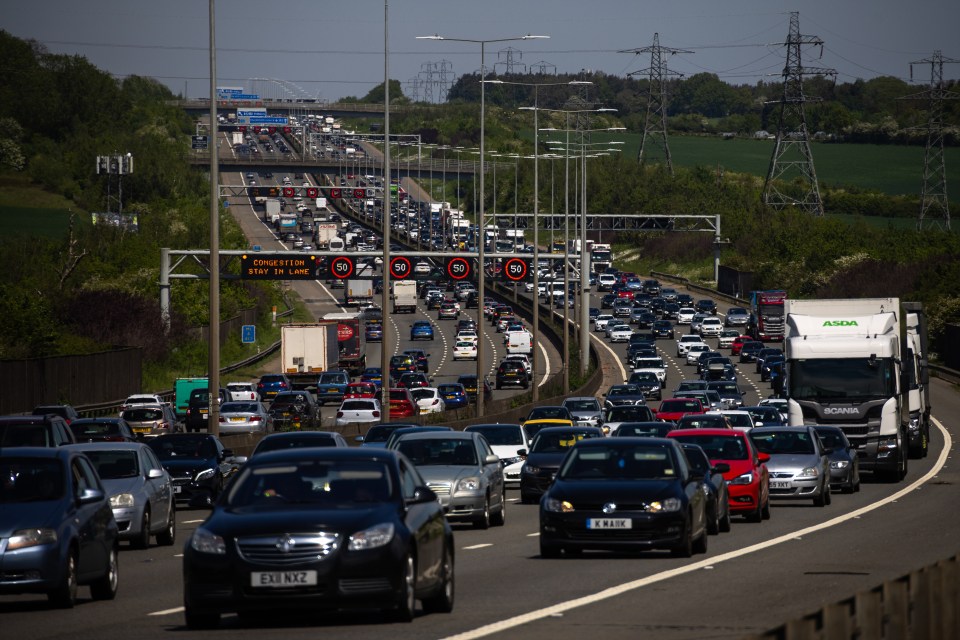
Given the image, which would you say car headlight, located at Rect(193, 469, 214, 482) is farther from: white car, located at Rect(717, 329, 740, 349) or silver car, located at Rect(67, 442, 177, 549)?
white car, located at Rect(717, 329, 740, 349)

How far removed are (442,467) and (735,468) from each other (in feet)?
15.0

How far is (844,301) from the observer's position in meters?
38.9

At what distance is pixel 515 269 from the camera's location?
77625 millimetres

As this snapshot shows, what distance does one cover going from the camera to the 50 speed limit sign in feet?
253

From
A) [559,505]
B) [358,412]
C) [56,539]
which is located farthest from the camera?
[358,412]

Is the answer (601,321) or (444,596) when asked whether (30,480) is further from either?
(601,321)

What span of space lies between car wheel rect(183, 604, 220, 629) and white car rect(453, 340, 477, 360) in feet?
284

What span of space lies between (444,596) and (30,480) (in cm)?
440

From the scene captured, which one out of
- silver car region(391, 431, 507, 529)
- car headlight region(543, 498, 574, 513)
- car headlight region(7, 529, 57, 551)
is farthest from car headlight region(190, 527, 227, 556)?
silver car region(391, 431, 507, 529)

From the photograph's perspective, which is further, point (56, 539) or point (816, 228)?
point (816, 228)

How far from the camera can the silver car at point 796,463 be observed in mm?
30109

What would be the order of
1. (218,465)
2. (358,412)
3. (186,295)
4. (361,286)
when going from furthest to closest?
(361,286) → (186,295) → (358,412) → (218,465)

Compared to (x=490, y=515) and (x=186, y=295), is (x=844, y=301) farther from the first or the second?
(x=186, y=295)

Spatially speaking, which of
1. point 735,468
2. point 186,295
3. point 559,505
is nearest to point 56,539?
point 559,505
